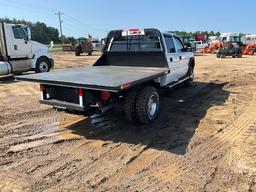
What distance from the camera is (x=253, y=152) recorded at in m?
4.75

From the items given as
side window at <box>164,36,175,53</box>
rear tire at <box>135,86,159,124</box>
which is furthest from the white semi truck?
rear tire at <box>135,86,159,124</box>

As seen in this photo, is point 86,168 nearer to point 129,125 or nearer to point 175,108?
point 129,125

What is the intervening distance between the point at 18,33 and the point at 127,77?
9536 millimetres

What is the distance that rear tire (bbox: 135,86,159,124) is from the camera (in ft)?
18.9

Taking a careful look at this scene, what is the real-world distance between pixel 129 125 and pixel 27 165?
2.42 metres

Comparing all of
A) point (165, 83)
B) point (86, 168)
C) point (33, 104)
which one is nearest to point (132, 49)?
point (165, 83)

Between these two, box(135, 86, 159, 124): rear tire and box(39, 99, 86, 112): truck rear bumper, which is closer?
box(39, 99, 86, 112): truck rear bumper

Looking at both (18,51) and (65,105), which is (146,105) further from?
(18,51)

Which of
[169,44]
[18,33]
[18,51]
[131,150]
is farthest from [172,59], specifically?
[18,33]

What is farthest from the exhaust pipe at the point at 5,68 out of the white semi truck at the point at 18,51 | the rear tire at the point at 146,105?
the rear tire at the point at 146,105

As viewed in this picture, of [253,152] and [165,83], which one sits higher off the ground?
[165,83]

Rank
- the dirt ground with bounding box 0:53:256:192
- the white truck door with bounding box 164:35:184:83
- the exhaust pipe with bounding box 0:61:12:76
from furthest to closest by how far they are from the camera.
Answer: the exhaust pipe with bounding box 0:61:12:76
the white truck door with bounding box 164:35:184:83
the dirt ground with bounding box 0:53:256:192

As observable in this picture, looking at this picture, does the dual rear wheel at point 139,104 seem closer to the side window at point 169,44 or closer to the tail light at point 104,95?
the tail light at point 104,95

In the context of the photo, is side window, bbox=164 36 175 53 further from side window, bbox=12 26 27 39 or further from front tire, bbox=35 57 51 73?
front tire, bbox=35 57 51 73
